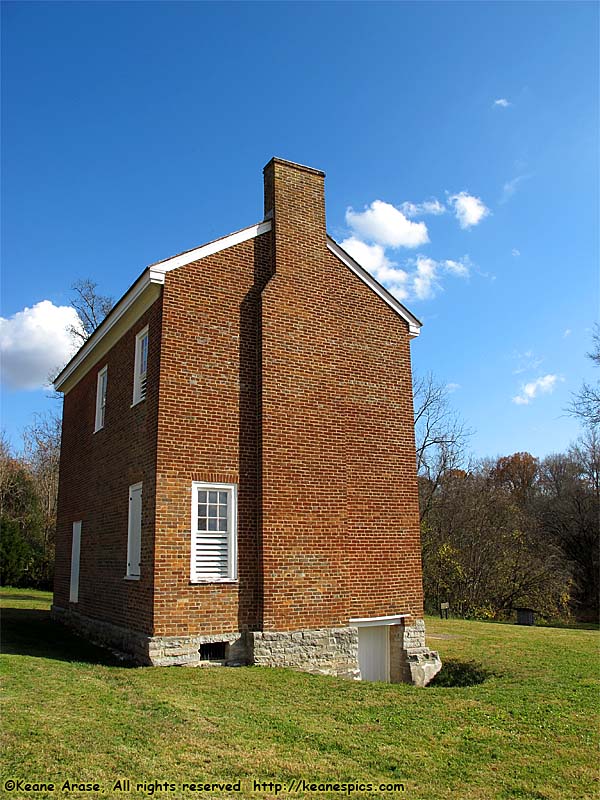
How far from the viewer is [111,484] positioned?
1378 cm

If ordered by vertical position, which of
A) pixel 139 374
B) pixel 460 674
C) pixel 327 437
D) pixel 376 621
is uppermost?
pixel 139 374

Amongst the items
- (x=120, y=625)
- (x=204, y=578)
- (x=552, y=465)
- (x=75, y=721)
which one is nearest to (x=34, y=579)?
(x=120, y=625)

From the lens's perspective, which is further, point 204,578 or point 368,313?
point 368,313

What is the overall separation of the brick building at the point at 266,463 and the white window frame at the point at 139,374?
42 millimetres

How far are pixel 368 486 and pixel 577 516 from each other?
28935mm

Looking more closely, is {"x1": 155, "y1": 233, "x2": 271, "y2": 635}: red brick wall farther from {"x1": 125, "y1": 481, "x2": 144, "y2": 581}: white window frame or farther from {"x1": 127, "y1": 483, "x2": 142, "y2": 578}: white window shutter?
{"x1": 127, "y1": 483, "x2": 142, "y2": 578}: white window shutter

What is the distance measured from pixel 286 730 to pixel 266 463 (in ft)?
17.5

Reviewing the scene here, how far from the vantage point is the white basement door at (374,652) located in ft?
41.1

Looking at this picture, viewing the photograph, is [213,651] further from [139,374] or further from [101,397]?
[101,397]

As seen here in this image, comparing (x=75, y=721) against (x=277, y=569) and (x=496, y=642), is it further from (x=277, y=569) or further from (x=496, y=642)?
(x=496, y=642)

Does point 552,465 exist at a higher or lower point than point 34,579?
higher

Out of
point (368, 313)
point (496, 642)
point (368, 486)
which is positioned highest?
point (368, 313)

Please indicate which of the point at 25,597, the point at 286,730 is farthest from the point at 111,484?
the point at 25,597

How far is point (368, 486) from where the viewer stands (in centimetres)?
1290
